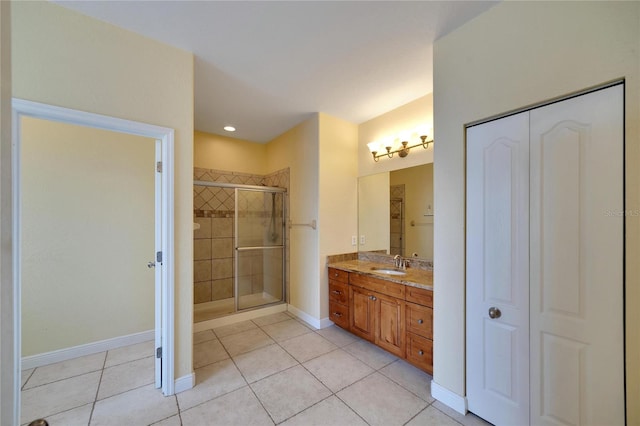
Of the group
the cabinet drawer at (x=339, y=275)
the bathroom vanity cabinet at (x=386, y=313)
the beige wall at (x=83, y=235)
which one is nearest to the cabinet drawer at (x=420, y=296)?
the bathroom vanity cabinet at (x=386, y=313)

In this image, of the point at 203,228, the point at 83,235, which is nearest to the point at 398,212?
the point at 203,228

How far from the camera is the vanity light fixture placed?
8.57 ft

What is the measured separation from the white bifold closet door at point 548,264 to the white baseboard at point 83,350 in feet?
10.4

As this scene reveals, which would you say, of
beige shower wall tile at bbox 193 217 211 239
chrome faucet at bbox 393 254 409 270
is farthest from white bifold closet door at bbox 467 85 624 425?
beige shower wall tile at bbox 193 217 211 239

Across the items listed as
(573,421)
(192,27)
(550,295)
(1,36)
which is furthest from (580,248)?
(192,27)

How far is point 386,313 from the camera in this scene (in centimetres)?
242

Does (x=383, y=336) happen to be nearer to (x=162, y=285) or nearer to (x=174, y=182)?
Answer: (x=162, y=285)

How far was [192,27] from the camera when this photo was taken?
175 cm

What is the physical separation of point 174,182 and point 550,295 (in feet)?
8.34

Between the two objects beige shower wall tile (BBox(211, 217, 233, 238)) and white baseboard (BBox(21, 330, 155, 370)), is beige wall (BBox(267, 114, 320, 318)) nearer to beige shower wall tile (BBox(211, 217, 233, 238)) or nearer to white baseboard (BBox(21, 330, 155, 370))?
beige shower wall tile (BBox(211, 217, 233, 238))

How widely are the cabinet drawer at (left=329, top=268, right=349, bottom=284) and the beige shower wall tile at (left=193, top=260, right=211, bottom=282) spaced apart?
6.34ft

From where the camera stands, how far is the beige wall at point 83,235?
2256mm

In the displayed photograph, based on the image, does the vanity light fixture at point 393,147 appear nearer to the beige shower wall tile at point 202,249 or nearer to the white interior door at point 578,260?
the white interior door at point 578,260

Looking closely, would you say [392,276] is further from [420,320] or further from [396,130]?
[396,130]
